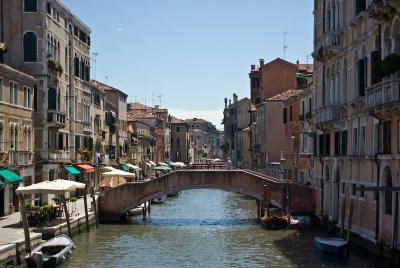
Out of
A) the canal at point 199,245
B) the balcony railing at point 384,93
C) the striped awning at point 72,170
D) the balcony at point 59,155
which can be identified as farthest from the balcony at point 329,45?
the striped awning at point 72,170

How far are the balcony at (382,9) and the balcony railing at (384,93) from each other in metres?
2.42

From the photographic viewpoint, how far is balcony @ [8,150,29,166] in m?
33.1

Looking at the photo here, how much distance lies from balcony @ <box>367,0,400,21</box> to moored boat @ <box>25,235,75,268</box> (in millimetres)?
13474

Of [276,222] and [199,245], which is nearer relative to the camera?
[199,245]

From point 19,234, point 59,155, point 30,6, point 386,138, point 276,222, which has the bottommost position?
point 276,222

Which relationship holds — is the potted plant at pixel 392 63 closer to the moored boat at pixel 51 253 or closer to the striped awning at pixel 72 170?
the moored boat at pixel 51 253

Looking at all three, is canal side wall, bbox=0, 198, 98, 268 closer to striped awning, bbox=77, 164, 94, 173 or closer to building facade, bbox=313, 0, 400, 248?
striped awning, bbox=77, 164, 94, 173

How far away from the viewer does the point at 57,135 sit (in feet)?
136

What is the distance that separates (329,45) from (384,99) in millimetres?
9931

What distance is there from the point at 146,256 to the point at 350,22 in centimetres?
1262

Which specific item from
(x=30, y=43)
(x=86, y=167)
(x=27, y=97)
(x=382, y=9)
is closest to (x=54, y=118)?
(x=27, y=97)

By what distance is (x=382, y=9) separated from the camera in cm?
2309

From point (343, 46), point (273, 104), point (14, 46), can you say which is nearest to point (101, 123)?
point (273, 104)

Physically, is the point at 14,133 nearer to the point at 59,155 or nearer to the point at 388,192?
Answer: the point at 59,155
